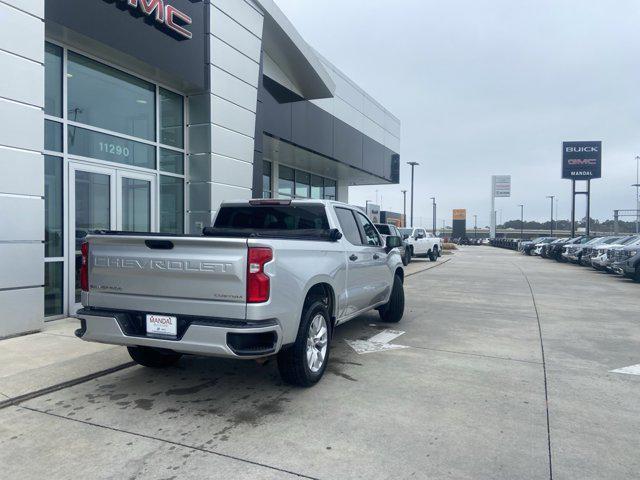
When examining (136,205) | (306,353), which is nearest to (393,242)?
(306,353)

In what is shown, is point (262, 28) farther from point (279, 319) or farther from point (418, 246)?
point (418, 246)

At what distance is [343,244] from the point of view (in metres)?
5.68

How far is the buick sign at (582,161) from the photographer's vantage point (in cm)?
4541

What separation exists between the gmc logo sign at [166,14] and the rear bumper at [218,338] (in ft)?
20.4

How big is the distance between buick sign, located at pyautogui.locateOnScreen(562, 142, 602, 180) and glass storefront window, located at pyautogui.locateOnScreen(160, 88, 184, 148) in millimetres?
44487

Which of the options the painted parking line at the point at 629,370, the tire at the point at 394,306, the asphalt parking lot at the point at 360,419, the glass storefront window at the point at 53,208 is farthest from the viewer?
the tire at the point at 394,306

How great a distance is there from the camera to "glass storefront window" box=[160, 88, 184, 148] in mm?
10180

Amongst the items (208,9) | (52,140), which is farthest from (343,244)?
(208,9)

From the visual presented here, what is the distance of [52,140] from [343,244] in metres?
5.33

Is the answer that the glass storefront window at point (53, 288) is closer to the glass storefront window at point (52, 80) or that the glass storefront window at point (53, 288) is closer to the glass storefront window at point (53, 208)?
the glass storefront window at point (53, 208)

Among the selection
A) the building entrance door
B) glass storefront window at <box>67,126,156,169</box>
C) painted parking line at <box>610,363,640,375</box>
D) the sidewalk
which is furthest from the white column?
painted parking line at <box>610,363,640,375</box>

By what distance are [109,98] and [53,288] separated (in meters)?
3.62

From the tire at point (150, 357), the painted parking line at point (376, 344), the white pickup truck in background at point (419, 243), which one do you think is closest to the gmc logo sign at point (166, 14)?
the tire at point (150, 357)

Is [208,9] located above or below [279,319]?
above
